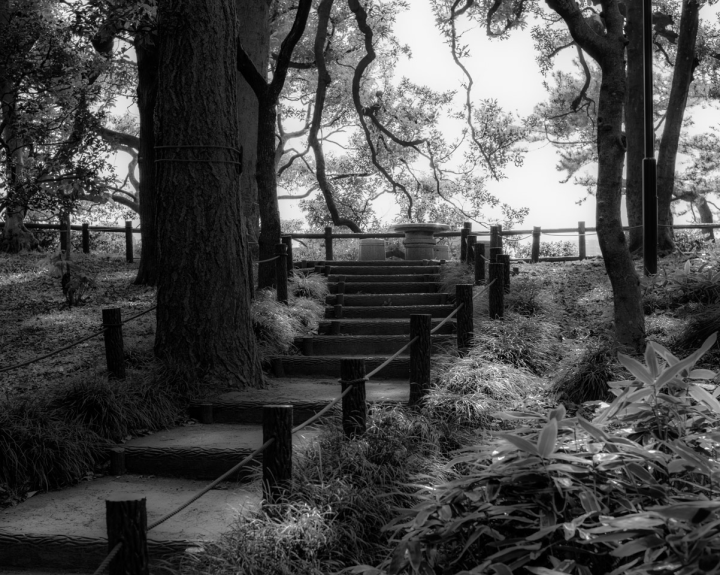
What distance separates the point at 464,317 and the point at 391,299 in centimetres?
354

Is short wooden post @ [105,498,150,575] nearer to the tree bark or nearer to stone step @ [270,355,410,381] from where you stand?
stone step @ [270,355,410,381]

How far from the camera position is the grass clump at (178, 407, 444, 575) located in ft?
13.5

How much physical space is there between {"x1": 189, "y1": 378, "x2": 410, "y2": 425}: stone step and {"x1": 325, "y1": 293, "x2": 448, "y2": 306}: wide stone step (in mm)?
3661

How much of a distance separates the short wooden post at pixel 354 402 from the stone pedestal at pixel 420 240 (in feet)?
34.6

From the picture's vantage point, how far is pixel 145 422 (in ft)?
22.0

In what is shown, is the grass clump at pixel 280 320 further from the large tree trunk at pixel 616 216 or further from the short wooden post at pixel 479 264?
the large tree trunk at pixel 616 216

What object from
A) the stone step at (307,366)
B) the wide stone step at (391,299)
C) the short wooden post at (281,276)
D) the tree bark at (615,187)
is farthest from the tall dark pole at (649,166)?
the short wooden post at (281,276)

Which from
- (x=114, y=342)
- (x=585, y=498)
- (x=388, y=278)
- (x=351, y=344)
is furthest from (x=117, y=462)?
(x=388, y=278)

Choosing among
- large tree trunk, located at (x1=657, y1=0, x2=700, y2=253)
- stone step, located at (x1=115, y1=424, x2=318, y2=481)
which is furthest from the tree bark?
Result: large tree trunk, located at (x1=657, y1=0, x2=700, y2=253)

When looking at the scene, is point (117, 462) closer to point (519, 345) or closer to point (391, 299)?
point (519, 345)

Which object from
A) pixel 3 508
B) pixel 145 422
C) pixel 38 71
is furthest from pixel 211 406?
pixel 38 71

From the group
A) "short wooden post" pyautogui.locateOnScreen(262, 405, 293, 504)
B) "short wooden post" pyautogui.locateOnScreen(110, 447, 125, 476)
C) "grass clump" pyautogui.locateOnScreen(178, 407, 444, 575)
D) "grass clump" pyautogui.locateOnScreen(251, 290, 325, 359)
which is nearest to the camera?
"grass clump" pyautogui.locateOnScreen(178, 407, 444, 575)

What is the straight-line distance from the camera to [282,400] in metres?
7.14

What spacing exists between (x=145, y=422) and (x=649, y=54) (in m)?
7.01
